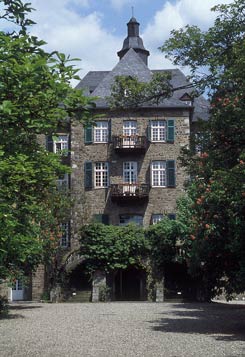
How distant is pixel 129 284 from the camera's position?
38.6 metres

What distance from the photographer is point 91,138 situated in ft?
132

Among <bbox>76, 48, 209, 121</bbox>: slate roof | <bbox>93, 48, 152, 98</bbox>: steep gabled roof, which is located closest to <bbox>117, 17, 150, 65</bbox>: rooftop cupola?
<bbox>76, 48, 209, 121</bbox>: slate roof

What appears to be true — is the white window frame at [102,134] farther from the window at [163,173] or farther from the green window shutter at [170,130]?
the green window shutter at [170,130]

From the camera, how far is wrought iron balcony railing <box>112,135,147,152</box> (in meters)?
39.6

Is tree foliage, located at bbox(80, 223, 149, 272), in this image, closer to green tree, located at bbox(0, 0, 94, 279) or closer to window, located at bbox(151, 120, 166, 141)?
window, located at bbox(151, 120, 166, 141)

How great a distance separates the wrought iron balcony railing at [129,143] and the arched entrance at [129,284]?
7.20 metres

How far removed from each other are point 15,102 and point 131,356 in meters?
5.64

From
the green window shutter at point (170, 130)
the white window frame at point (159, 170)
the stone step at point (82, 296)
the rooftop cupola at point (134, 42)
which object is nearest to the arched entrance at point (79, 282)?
the stone step at point (82, 296)

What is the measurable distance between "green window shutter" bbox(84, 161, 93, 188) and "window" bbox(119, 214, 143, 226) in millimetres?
2750

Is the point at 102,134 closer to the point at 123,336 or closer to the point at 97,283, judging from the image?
the point at 97,283

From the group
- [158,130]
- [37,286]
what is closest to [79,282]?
[37,286]

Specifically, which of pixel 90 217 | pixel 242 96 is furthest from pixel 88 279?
pixel 242 96

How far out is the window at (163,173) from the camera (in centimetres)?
3953

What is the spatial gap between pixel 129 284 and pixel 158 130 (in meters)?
9.58
